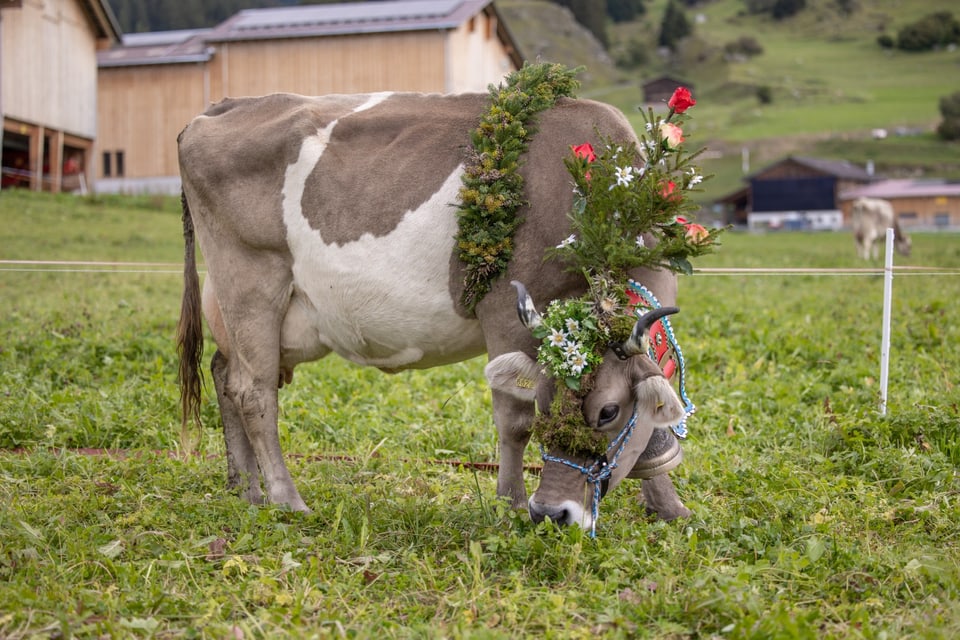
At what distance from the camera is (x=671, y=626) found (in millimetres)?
4027

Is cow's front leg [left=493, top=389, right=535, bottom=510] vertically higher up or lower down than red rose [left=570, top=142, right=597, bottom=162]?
lower down

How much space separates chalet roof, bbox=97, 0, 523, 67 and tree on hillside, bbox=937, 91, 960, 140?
5170cm

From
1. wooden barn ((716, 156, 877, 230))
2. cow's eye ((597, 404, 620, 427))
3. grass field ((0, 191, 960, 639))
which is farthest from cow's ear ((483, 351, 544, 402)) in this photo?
wooden barn ((716, 156, 877, 230))

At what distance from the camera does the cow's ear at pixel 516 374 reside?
5.13 m

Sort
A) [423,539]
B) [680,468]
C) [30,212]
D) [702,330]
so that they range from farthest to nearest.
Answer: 1. [30,212]
2. [702,330]
3. [680,468]
4. [423,539]

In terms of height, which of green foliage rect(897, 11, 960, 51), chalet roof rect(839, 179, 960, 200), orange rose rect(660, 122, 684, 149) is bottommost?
orange rose rect(660, 122, 684, 149)

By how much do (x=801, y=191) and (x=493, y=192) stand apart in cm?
6391

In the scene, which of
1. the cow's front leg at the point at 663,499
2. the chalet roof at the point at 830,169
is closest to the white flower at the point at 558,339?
the cow's front leg at the point at 663,499

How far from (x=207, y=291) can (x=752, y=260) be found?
1784 centimetres

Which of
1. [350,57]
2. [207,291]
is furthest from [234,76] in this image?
[207,291]

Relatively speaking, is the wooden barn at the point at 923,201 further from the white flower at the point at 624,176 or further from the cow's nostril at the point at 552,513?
the cow's nostril at the point at 552,513

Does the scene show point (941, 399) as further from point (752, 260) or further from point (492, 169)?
point (752, 260)

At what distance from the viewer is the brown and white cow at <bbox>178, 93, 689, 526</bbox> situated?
17.4ft

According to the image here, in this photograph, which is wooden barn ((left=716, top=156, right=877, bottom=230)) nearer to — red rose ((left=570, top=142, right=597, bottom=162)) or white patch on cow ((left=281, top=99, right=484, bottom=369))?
white patch on cow ((left=281, top=99, right=484, bottom=369))
